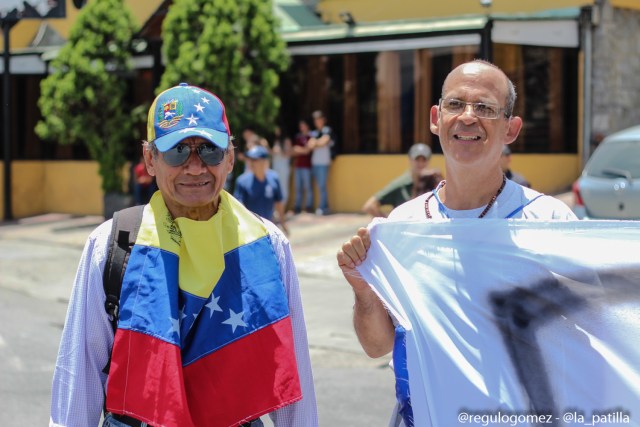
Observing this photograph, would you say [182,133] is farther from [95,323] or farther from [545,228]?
[545,228]

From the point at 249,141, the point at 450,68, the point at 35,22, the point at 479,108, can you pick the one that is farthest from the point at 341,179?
the point at 479,108

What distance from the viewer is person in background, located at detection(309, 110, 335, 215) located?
19.9 m

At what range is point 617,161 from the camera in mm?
11133

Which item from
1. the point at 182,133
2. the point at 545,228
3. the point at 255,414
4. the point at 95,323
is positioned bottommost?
the point at 255,414

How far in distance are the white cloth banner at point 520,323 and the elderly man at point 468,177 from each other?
95mm

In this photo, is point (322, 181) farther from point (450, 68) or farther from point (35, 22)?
point (35, 22)

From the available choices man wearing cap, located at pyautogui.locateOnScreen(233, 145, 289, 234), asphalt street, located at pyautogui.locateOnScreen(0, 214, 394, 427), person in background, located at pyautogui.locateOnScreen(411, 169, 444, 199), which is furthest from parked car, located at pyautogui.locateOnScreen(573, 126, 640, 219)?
man wearing cap, located at pyautogui.locateOnScreen(233, 145, 289, 234)

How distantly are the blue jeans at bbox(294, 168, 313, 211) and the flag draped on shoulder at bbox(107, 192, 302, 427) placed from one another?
16784 millimetres

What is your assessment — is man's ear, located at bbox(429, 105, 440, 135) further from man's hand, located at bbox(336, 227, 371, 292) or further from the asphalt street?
the asphalt street

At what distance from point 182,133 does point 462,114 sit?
87 cm

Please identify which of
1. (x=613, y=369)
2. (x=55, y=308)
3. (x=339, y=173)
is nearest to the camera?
(x=613, y=369)

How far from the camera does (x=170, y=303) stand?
3213 mm

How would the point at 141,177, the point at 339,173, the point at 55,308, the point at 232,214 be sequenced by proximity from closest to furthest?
the point at 232,214 → the point at 55,308 → the point at 141,177 → the point at 339,173

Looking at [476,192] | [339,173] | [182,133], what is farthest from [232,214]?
[339,173]
